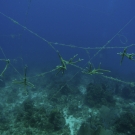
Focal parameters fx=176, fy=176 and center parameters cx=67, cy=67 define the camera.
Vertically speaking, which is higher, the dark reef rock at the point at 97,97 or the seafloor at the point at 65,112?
the dark reef rock at the point at 97,97

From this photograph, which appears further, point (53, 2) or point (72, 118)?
point (53, 2)

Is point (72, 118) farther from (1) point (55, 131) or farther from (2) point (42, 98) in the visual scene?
(2) point (42, 98)

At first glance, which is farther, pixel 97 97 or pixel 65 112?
pixel 97 97

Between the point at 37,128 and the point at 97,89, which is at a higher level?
the point at 97,89

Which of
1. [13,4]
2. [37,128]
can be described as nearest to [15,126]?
[37,128]

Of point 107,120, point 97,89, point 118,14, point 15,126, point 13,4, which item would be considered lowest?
point 15,126

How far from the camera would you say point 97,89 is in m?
12.5

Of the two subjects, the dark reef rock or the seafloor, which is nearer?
the seafloor

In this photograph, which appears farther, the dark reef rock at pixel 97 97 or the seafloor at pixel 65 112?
the dark reef rock at pixel 97 97

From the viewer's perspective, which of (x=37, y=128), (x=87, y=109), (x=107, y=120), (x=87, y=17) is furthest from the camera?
(x=87, y=17)

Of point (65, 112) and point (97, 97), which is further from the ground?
point (97, 97)

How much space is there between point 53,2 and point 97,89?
6779 inches

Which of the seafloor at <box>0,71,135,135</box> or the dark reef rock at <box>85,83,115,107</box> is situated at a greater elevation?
the dark reef rock at <box>85,83,115,107</box>

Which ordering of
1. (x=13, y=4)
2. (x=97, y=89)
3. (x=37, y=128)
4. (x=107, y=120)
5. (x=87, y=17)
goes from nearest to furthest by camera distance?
(x=37, y=128)
(x=107, y=120)
(x=97, y=89)
(x=13, y=4)
(x=87, y=17)
